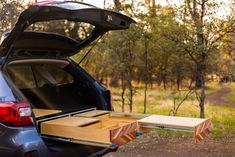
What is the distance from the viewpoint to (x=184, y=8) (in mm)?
7137

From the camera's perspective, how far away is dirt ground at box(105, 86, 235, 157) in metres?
5.49

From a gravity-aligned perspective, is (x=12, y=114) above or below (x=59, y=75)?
below

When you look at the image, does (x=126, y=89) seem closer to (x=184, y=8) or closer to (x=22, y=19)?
(x=184, y=8)

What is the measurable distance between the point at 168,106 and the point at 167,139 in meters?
4.28

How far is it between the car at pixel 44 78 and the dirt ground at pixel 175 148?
1489 mm

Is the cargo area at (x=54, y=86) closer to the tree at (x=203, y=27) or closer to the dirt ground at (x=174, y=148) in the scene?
the dirt ground at (x=174, y=148)

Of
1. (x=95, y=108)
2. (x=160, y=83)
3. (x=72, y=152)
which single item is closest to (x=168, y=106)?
(x=160, y=83)

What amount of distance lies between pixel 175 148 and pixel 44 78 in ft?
8.46

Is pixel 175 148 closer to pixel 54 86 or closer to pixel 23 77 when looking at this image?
pixel 54 86

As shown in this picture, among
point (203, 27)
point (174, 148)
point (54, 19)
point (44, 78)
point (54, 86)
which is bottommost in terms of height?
point (174, 148)

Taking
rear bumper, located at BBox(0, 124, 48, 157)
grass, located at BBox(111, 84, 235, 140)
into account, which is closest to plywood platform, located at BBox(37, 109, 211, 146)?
rear bumper, located at BBox(0, 124, 48, 157)

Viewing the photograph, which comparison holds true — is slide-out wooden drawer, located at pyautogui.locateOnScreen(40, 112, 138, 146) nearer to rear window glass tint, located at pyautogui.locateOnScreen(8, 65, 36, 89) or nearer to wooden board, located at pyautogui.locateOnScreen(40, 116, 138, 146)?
wooden board, located at pyautogui.locateOnScreen(40, 116, 138, 146)

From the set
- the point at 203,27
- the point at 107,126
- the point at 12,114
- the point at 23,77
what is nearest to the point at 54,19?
the point at 12,114

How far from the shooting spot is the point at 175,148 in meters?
5.83
